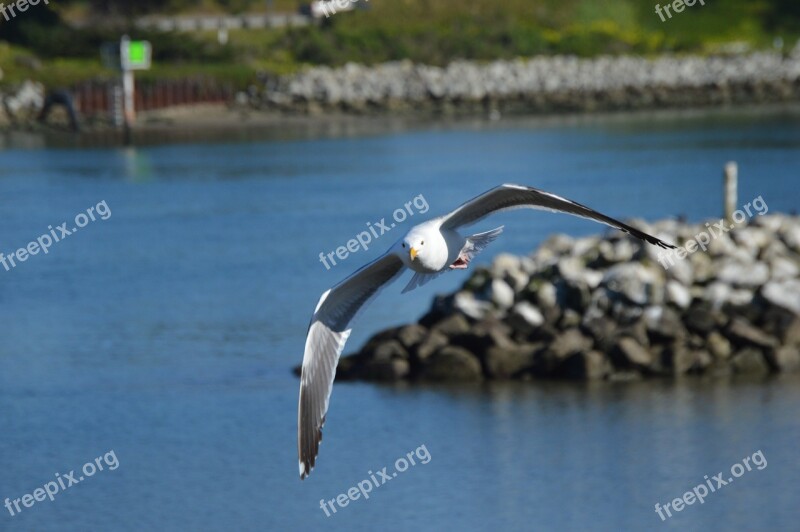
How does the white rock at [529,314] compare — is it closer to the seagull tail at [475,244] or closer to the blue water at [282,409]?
the blue water at [282,409]

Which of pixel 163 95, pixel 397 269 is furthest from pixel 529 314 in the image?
pixel 163 95

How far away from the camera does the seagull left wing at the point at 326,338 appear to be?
12297 mm

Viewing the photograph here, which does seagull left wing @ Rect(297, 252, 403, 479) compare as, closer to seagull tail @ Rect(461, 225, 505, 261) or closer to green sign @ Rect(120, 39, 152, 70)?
seagull tail @ Rect(461, 225, 505, 261)

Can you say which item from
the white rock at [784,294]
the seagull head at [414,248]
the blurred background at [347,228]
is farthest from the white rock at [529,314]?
the seagull head at [414,248]

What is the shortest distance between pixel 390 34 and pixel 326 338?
62.0m

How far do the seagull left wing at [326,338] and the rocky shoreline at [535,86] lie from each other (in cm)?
5314

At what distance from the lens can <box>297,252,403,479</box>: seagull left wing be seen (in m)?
12.3

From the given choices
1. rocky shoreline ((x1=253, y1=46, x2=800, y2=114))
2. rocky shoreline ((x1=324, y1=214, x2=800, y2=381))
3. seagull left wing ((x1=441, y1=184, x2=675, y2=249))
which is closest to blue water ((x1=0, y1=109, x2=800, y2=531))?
rocky shoreline ((x1=324, y1=214, x2=800, y2=381))

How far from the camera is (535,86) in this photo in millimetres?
71250

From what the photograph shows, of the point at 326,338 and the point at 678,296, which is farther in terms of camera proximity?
the point at 678,296

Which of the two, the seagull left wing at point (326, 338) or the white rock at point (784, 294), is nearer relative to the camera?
the seagull left wing at point (326, 338)

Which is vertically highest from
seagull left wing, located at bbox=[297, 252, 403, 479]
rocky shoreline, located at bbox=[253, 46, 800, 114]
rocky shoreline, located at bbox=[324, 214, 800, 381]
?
seagull left wing, located at bbox=[297, 252, 403, 479]

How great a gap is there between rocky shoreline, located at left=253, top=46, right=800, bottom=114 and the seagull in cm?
5317

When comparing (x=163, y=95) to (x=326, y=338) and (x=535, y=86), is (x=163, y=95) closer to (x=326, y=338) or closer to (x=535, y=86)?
(x=535, y=86)
